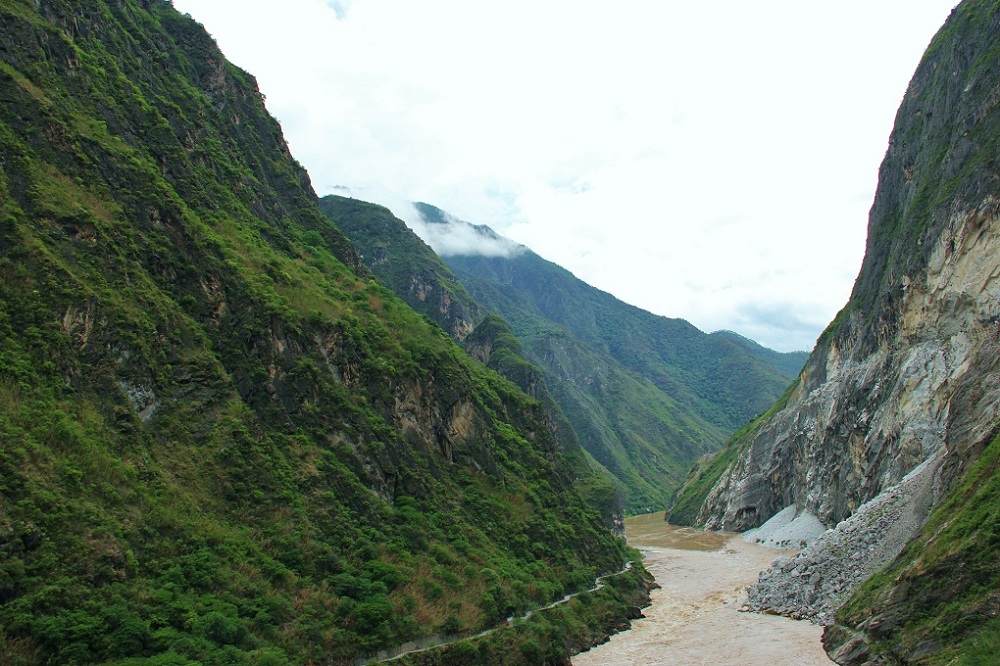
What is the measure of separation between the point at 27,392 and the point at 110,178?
1816cm

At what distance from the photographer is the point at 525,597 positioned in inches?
1655

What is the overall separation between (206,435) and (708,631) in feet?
103

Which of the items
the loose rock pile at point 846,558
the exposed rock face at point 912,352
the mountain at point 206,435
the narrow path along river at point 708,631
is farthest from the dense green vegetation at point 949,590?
the mountain at point 206,435

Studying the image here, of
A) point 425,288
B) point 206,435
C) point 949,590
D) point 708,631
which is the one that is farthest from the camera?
point 425,288

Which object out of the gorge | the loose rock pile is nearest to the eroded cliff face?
the gorge

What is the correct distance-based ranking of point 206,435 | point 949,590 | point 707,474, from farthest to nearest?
1. point 707,474
2. point 206,435
3. point 949,590

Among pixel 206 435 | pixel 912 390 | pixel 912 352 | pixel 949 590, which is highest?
pixel 912 352

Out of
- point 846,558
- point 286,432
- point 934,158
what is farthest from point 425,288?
point 846,558

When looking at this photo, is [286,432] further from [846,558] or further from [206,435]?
[846,558]

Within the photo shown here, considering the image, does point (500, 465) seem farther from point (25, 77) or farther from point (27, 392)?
point (25, 77)

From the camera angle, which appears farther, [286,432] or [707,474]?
[707,474]

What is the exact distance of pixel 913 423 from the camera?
64.8m

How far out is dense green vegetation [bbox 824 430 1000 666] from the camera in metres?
24.5

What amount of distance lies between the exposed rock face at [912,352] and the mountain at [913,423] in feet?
0.68
